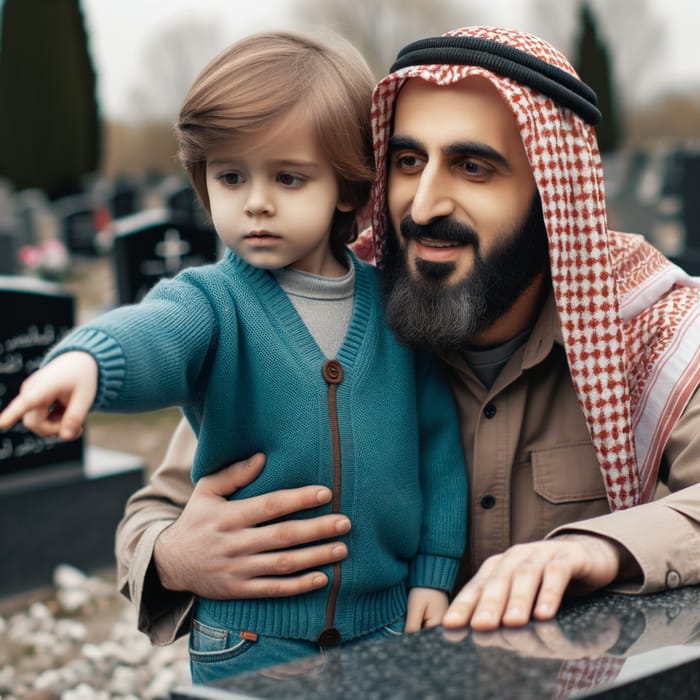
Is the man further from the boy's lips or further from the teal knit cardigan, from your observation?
the boy's lips

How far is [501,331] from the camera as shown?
8.69 feet

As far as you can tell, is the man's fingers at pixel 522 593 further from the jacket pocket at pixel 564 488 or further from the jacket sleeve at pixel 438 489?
the jacket pocket at pixel 564 488

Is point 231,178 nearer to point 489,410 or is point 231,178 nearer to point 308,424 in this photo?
point 308,424

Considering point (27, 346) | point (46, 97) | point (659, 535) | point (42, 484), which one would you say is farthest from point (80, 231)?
point (659, 535)

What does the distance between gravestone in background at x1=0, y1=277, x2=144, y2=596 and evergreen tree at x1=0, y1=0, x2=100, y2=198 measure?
2161cm

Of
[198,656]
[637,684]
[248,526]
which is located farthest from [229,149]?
[637,684]

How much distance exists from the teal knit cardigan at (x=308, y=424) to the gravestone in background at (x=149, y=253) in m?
5.95

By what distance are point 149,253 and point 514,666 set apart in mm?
7085

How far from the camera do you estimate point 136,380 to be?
5.90 feet

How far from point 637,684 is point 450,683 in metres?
0.27

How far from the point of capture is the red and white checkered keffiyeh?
7.79 feet

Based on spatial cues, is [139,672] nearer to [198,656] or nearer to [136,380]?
[198,656]

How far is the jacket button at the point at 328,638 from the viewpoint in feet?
7.39

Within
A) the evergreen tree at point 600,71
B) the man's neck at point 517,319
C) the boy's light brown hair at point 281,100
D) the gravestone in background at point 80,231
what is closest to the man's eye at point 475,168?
the boy's light brown hair at point 281,100
